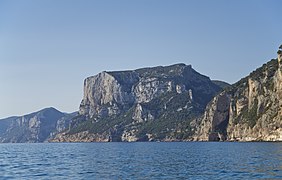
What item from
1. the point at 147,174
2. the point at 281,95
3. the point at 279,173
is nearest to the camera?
the point at 279,173

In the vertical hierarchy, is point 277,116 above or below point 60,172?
above

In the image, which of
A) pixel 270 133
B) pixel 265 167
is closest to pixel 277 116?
pixel 270 133

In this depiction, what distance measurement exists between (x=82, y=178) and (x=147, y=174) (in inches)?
325

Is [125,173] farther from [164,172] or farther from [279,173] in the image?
[279,173]

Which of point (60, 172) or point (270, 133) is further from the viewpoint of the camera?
point (270, 133)

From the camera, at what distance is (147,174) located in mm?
54312

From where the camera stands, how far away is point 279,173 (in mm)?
50875

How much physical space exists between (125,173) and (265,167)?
19034 mm

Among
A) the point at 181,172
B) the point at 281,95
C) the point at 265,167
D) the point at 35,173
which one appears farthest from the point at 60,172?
the point at 281,95

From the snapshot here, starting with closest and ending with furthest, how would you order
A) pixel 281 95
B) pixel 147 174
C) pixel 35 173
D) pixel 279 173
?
1. pixel 279 173
2. pixel 147 174
3. pixel 35 173
4. pixel 281 95

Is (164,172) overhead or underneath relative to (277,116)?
underneath

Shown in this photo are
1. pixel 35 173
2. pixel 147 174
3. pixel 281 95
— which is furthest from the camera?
pixel 281 95

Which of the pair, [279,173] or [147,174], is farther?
[147,174]

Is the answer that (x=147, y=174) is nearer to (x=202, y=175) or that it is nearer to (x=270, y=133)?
(x=202, y=175)
